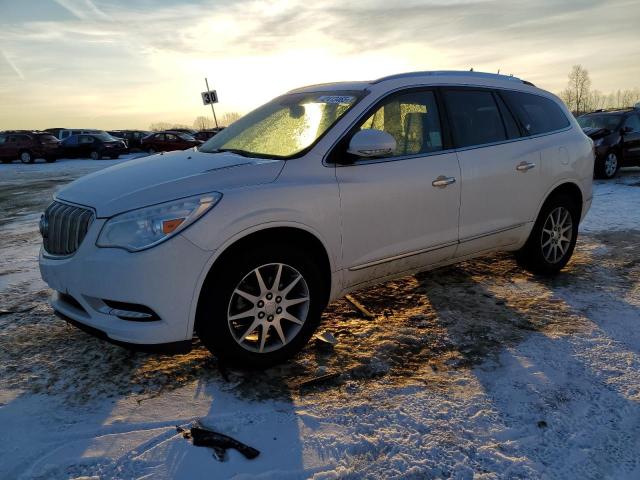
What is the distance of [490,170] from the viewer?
3.85 m

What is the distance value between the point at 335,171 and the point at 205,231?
0.96 meters

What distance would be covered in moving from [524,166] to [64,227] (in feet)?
11.5

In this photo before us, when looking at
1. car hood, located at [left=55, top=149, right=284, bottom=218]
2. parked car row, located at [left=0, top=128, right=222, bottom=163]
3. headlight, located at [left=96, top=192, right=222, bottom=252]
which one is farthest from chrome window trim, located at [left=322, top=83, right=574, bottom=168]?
parked car row, located at [left=0, top=128, right=222, bottom=163]

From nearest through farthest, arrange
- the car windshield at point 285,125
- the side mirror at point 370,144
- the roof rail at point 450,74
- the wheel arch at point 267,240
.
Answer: the wheel arch at point 267,240
the side mirror at point 370,144
the car windshield at point 285,125
the roof rail at point 450,74

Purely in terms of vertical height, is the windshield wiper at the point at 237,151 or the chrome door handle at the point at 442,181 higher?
the windshield wiper at the point at 237,151

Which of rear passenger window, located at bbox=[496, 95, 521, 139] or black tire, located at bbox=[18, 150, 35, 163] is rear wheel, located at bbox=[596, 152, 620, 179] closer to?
rear passenger window, located at bbox=[496, 95, 521, 139]

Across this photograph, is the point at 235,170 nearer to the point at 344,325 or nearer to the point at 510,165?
the point at 344,325

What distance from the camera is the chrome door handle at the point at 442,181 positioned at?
138 inches

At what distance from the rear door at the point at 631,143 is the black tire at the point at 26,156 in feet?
86.3

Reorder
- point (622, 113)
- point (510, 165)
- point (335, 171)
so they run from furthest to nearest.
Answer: point (622, 113), point (510, 165), point (335, 171)

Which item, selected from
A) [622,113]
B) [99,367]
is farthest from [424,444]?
[622,113]

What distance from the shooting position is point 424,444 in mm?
2342

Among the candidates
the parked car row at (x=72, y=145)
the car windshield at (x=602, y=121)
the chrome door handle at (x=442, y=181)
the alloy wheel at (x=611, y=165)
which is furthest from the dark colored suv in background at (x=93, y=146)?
the chrome door handle at (x=442, y=181)

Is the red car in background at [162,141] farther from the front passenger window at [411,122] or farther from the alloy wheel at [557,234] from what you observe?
the front passenger window at [411,122]
